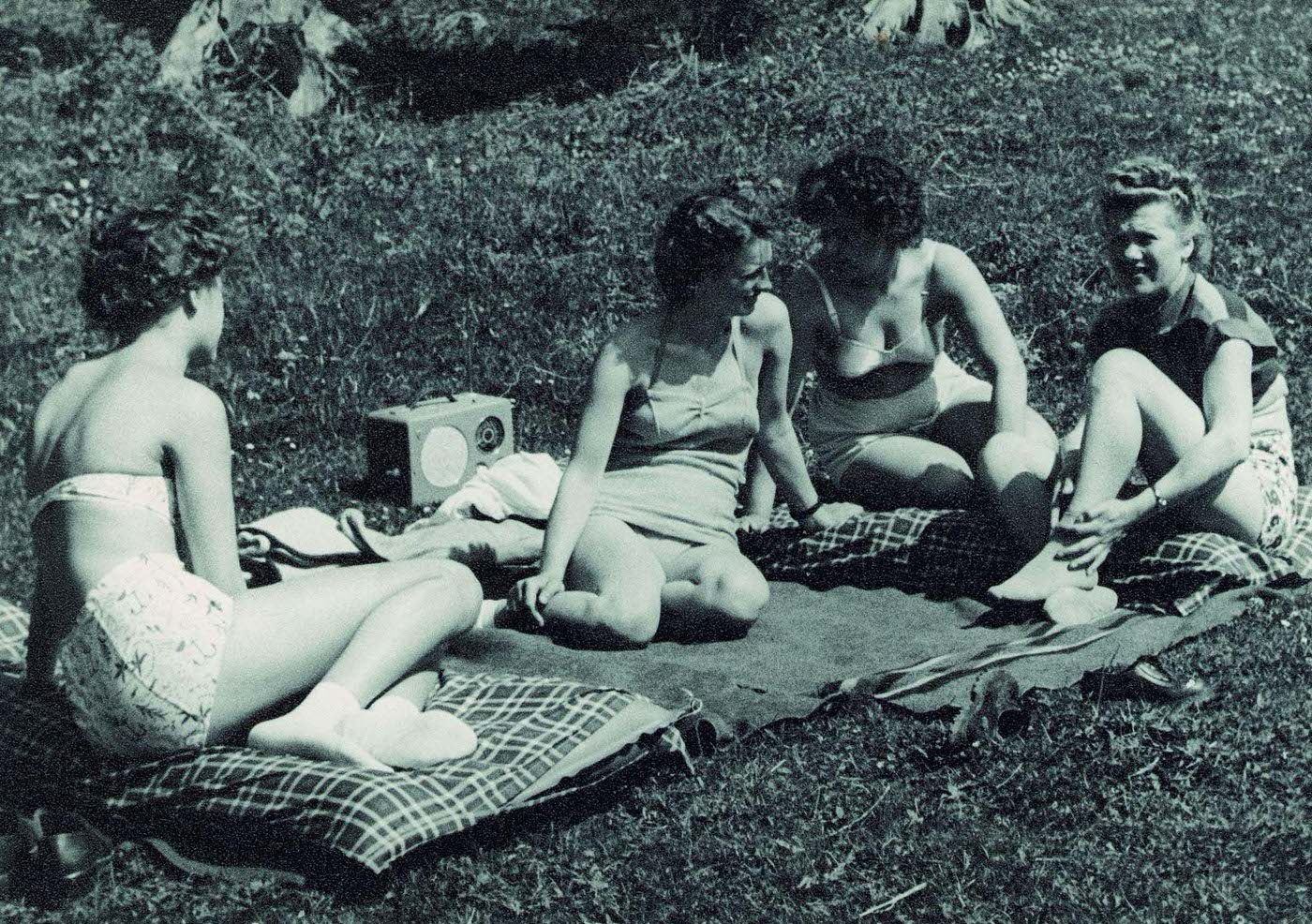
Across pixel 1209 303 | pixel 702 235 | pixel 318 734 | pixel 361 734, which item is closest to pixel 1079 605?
pixel 1209 303

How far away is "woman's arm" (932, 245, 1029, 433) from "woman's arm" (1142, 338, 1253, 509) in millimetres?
616

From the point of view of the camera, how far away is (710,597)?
4.61 m

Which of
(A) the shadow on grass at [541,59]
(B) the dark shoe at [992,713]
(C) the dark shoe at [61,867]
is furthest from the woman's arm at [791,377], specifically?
(A) the shadow on grass at [541,59]

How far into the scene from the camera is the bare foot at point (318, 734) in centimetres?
345

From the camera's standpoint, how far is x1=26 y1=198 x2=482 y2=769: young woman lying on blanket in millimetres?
3428

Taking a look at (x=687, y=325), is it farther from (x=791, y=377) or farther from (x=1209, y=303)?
(x=1209, y=303)

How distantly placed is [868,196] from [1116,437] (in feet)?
3.54

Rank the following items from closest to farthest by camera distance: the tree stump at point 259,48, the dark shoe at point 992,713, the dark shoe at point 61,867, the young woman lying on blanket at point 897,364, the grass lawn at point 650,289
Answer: the dark shoe at point 61,867 → the grass lawn at point 650,289 → the dark shoe at point 992,713 → the young woman lying on blanket at point 897,364 → the tree stump at point 259,48

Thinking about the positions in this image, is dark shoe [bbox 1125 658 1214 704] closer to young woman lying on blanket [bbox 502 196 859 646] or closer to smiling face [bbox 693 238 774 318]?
young woman lying on blanket [bbox 502 196 859 646]

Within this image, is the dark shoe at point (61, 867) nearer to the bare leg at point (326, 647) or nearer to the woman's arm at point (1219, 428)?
the bare leg at point (326, 647)

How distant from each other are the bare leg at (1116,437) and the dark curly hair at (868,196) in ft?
2.61

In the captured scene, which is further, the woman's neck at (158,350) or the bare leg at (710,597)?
the bare leg at (710,597)

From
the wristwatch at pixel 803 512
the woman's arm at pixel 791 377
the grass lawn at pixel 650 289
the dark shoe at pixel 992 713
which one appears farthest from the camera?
the woman's arm at pixel 791 377

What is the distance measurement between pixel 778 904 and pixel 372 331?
4.92 metres
